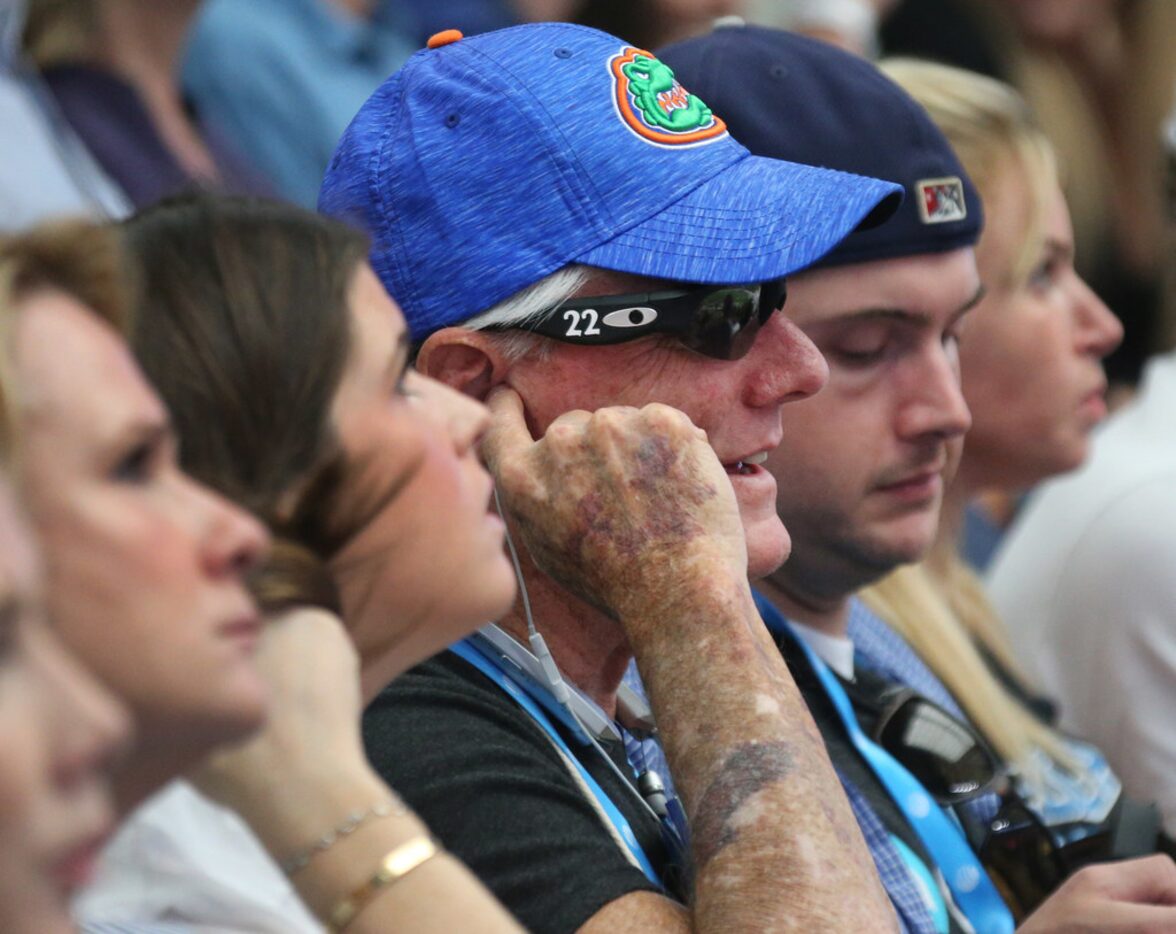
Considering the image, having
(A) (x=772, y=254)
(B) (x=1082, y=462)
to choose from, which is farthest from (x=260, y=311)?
(B) (x=1082, y=462)

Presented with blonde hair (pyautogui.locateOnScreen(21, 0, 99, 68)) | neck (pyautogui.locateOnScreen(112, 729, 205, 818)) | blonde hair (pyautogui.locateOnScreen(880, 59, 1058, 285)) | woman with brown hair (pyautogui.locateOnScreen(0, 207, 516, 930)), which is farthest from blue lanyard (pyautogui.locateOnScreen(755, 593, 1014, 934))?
blonde hair (pyautogui.locateOnScreen(21, 0, 99, 68))

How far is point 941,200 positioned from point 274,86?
226 centimetres

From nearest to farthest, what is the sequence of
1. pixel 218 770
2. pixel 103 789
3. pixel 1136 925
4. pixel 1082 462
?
pixel 103 789, pixel 218 770, pixel 1136 925, pixel 1082 462

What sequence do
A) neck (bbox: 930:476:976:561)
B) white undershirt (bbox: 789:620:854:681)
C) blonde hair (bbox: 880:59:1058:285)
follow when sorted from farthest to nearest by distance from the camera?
neck (bbox: 930:476:976:561) → blonde hair (bbox: 880:59:1058:285) → white undershirt (bbox: 789:620:854:681)

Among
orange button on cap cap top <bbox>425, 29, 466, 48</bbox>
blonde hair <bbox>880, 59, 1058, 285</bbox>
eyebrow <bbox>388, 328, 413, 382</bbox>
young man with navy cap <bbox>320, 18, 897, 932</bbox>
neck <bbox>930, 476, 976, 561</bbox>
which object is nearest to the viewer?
eyebrow <bbox>388, 328, 413, 382</bbox>

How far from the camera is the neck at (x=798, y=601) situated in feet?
8.91

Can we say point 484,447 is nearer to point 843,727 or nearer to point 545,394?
point 545,394

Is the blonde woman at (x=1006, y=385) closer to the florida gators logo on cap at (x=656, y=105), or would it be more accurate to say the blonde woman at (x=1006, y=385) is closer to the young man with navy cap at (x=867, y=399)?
the young man with navy cap at (x=867, y=399)

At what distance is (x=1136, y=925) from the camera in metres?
2.05

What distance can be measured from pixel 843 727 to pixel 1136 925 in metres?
0.57

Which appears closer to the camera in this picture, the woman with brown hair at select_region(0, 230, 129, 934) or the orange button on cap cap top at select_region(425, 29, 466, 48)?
the woman with brown hair at select_region(0, 230, 129, 934)

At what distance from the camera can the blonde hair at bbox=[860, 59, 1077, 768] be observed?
326 centimetres

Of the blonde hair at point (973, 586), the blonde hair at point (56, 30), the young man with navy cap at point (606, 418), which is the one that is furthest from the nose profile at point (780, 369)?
the blonde hair at point (56, 30)

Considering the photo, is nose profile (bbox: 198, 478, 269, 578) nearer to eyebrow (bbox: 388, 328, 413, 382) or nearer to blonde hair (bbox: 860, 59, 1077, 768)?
eyebrow (bbox: 388, 328, 413, 382)
